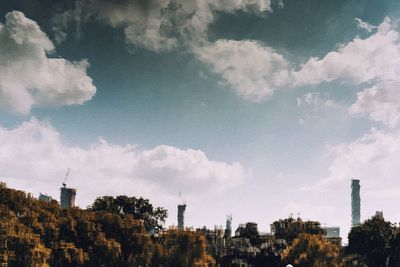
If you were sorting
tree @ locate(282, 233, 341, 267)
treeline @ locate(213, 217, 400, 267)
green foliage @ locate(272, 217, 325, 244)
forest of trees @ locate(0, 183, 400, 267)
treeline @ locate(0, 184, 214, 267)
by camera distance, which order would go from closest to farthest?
1. treeline @ locate(0, 184, 214, 267)
2. forest of trees @ locate(0, 183, 400, 267)
3. tree @ locate(282, 233, 341, 267)
4. treeline @ locate(213, 217, 400, 267)
5. green foliage @ locate(272, 217, 325, 244)

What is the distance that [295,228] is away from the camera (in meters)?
103

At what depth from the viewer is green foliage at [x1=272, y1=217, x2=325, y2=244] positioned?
331 feet

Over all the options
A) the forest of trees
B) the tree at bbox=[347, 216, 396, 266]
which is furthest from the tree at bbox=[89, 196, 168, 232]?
the tree at bbox=[347, 216, 396, 266]

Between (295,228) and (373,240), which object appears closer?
(373,240)

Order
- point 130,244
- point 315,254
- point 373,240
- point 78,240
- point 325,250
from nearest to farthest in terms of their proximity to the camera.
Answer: point 78,240 → point 315,254 → point 325,250 → point 130,244 → point 373,240

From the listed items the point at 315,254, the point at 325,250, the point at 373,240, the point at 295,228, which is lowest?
the point at 315,254

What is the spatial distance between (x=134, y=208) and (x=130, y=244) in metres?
30.8

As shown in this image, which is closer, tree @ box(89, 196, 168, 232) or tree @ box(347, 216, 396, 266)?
tree @ box(347, 216, 396, 266)

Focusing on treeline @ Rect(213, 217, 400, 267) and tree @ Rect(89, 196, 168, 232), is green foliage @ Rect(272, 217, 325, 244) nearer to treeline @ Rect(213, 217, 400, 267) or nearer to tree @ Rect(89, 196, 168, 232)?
treeline @ Rect(213, 217, 400, 267)

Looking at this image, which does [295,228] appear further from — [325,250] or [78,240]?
[78,240]

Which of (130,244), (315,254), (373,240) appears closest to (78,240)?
(130,244)

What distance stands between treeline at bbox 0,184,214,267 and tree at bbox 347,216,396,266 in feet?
97.3

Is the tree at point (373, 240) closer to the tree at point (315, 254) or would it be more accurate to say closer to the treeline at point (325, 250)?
the treeline at point (325, 250)

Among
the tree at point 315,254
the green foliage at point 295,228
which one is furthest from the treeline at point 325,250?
the green foliage at point 295,228
